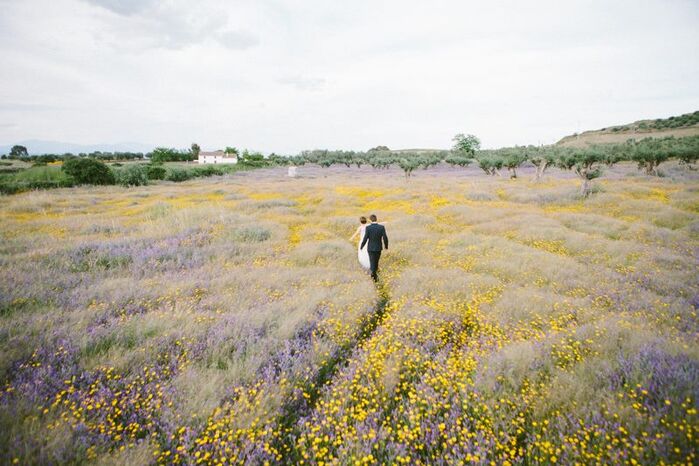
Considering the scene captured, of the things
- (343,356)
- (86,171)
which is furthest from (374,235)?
(86,171)

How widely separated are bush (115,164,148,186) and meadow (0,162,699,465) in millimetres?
31960

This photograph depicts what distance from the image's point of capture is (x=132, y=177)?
37.9 meters

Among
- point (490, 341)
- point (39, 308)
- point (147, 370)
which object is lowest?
point (490, 341)

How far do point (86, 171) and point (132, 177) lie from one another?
4.56 metres

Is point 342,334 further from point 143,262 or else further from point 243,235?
point 243,235

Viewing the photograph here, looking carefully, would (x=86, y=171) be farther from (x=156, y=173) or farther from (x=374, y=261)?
(x=374, y=261)

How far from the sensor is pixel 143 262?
372 inches

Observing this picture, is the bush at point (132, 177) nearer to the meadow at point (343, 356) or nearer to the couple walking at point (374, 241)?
the meadow at point (343, 356)

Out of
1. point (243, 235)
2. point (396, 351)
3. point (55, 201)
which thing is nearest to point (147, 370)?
point (396, 351)

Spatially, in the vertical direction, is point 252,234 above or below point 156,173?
below

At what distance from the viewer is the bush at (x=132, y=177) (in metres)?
37.7

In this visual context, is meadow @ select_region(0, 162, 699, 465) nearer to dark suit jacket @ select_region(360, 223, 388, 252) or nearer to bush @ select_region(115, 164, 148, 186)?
dark suit jacket @ select_region(360, 223, 388, 252)

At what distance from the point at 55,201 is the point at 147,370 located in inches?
1000

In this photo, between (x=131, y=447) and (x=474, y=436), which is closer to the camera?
(x=131, y=447)
